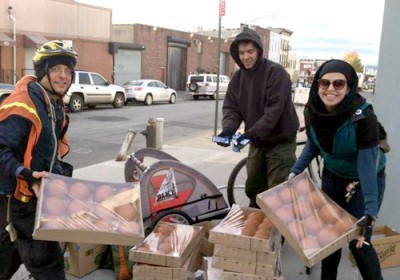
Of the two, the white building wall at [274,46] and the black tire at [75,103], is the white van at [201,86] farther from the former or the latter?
the white building wall at [274,46]

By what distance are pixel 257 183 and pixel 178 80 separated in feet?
111

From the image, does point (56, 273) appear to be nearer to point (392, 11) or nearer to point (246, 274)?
point (246, 274)

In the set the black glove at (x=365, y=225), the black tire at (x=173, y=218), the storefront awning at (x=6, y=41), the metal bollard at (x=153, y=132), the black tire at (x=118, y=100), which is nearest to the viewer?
the black glove at (x=365, y=225)

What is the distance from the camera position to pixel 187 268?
10.2ft

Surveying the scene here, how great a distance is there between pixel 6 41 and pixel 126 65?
10247 mm

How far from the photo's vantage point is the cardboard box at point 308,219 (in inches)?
99.4

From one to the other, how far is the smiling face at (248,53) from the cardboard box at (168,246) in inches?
60.5

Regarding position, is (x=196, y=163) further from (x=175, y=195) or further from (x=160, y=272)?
(x=160, y=272)

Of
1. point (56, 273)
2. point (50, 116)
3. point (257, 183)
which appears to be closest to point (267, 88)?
point (257, 183)

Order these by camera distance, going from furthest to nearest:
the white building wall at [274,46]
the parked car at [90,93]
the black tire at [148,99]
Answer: the white building wall at [274,46], the black tire at [148,99], the parked car at [90,93]

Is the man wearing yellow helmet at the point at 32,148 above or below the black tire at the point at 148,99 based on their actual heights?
above

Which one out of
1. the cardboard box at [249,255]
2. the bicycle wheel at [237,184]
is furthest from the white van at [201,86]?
the cardboard box at [249,255]

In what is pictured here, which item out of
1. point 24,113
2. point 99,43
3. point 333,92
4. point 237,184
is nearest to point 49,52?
point 24,113

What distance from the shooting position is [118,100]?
2055cm
